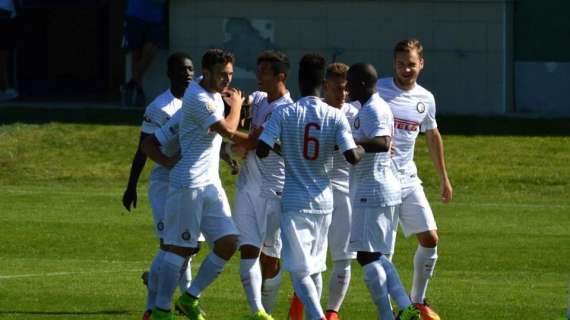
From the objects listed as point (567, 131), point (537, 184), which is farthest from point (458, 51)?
point (537, 184)

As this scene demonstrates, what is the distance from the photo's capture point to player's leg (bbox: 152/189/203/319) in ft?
40.8

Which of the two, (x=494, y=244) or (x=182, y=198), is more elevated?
(x=182, y=198)

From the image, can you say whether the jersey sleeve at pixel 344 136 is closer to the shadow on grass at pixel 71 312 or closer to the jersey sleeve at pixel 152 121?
the jersey sleeve at pixel 152 121

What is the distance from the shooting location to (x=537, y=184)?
25562 mm

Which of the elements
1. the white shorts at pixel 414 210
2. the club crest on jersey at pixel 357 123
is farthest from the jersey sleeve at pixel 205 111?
the white shorts at pixel 414 210

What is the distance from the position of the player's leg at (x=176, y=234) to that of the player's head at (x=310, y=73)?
4.24ft

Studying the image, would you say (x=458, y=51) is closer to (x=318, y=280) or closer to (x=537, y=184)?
(x=537, y=184)

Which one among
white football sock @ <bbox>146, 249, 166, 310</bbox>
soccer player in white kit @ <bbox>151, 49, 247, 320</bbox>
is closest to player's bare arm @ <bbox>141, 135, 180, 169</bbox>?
soccer player in white kit @ <bbox>151, 49, 247, 320</bbox>

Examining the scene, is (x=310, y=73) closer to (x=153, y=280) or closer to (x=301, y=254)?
(x=301, y=254)

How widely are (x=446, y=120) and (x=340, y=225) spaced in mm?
16460

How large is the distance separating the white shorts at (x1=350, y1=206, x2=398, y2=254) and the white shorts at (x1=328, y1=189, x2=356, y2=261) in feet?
1.62

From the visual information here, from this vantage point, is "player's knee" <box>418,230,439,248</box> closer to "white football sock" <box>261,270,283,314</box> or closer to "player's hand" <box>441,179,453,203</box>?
"player's hand" <box>441,179,453,203</box>

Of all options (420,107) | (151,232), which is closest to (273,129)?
(420,107)

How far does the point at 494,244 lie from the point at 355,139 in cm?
761
